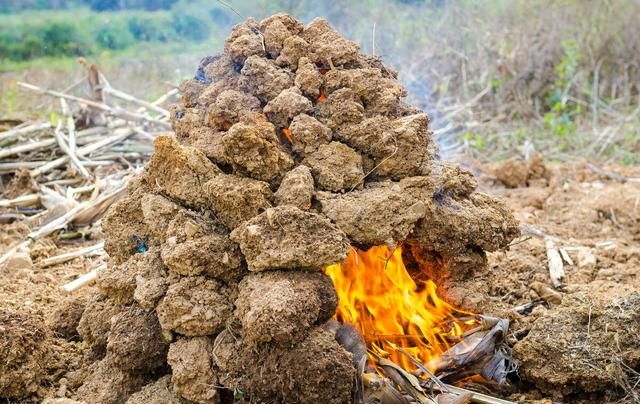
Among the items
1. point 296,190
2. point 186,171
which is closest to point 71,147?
point 186,171

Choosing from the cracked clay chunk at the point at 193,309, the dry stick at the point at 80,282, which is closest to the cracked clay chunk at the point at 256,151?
the cracked clay chunk at the point at 193,309

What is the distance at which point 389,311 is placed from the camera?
3.16 m

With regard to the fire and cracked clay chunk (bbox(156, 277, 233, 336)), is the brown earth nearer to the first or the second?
the fire

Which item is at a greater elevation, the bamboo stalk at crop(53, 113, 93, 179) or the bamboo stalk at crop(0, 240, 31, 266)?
the bamboo stalk at crop(0, 240, 31, 266)

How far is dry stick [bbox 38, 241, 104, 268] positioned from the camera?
4621 mm

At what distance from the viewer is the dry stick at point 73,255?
15.2 ft

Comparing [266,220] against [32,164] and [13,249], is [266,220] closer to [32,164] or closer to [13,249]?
[13,249]

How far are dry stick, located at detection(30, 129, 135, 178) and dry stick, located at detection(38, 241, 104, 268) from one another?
146 cm

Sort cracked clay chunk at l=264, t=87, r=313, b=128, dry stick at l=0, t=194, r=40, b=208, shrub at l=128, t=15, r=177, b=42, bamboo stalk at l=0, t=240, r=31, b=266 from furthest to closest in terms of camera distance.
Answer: shrub at l=128, t=15, r=177, b=42
dry stick at l=0, t=194, r=40, b=208
bamboo stalk at l=0, t=240, r=31, b=266
cracked clay chunk at l=264, t=87, r=313, b=128

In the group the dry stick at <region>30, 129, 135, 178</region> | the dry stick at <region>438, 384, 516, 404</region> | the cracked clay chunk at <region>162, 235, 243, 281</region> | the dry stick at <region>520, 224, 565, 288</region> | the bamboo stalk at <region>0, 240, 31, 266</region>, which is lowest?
the dry stick at <region>30, 129, 135, 178</region>

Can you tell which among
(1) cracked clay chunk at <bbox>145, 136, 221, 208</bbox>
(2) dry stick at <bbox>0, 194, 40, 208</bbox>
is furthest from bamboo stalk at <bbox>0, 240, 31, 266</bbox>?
(1) cracked clay chunk at <bbox>145, 136, 221, 208</bbox>

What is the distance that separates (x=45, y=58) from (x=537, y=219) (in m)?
10.8

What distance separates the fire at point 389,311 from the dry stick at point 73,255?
2.34 metres

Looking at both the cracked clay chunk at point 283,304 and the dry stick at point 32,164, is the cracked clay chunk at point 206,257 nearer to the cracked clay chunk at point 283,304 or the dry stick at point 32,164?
the cracked clay chunk at point 283,304
